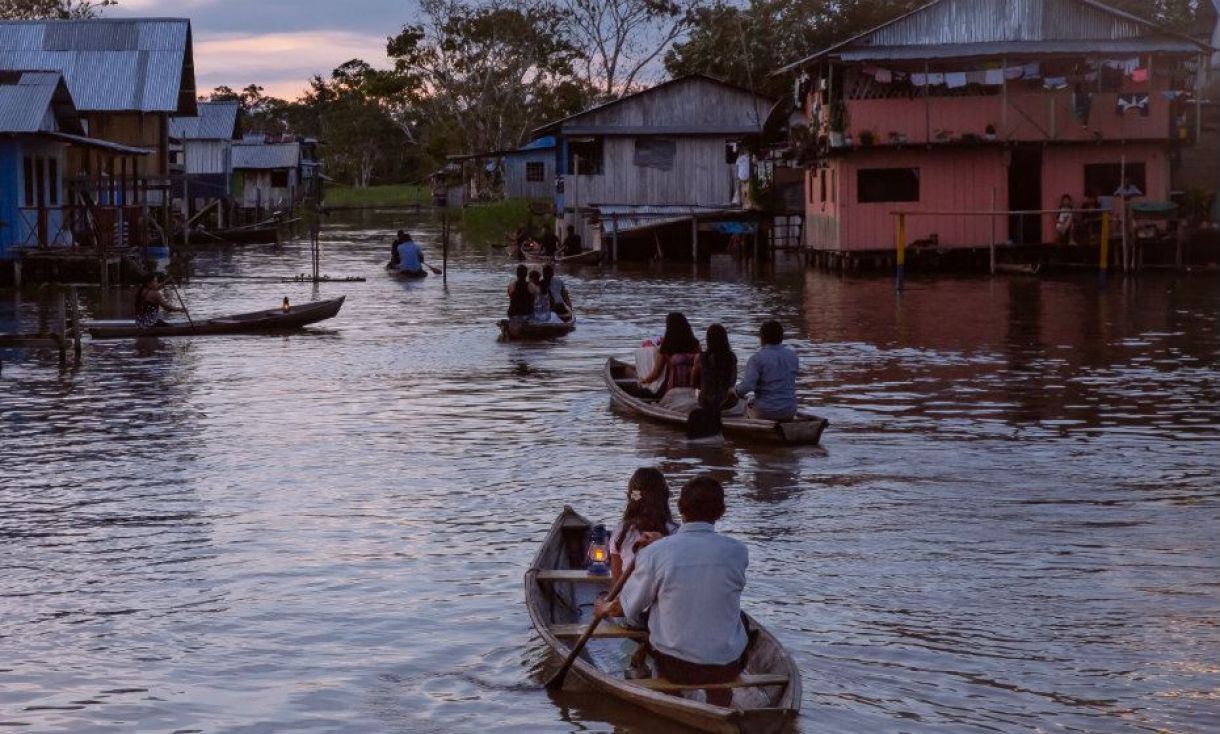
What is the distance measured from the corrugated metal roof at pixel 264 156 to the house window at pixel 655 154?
131ft

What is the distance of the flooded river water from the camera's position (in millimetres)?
9086

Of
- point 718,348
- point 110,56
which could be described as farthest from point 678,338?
point 110,56

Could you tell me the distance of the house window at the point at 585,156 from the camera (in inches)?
2226

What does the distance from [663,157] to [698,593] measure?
48.9 m

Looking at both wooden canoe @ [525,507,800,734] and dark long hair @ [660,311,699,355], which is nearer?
wooden canoe @ [525,507,800,734]

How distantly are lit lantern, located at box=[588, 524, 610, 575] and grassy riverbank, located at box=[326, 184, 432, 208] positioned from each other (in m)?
93.1

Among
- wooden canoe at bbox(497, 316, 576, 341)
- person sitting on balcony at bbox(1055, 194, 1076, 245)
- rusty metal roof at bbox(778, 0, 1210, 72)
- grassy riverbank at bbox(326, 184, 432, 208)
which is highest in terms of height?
rusty metal roof at bbox(778, 0, 1210, 72)

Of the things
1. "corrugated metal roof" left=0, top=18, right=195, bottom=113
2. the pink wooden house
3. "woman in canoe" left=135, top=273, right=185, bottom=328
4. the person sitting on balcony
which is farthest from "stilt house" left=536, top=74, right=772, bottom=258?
"woman in canoe" left=135, top=273, right=185, bottom=328

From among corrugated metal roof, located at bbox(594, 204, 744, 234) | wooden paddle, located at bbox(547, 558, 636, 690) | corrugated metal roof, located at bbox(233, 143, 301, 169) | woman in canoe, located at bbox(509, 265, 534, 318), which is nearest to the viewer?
wooden paddle, located at bbox(547, 558, 636, 690)

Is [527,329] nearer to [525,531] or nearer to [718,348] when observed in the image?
[718,348]

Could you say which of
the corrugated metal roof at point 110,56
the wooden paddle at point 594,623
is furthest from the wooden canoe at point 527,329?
the corrugated metal roof at point 110,56

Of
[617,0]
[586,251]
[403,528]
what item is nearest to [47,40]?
[586,251]

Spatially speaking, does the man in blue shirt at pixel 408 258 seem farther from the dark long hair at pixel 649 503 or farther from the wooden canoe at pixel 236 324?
the dark long hair at pixel 649 503

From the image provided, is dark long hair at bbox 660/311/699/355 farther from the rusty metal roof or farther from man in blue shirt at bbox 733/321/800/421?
the rusty metal roof
